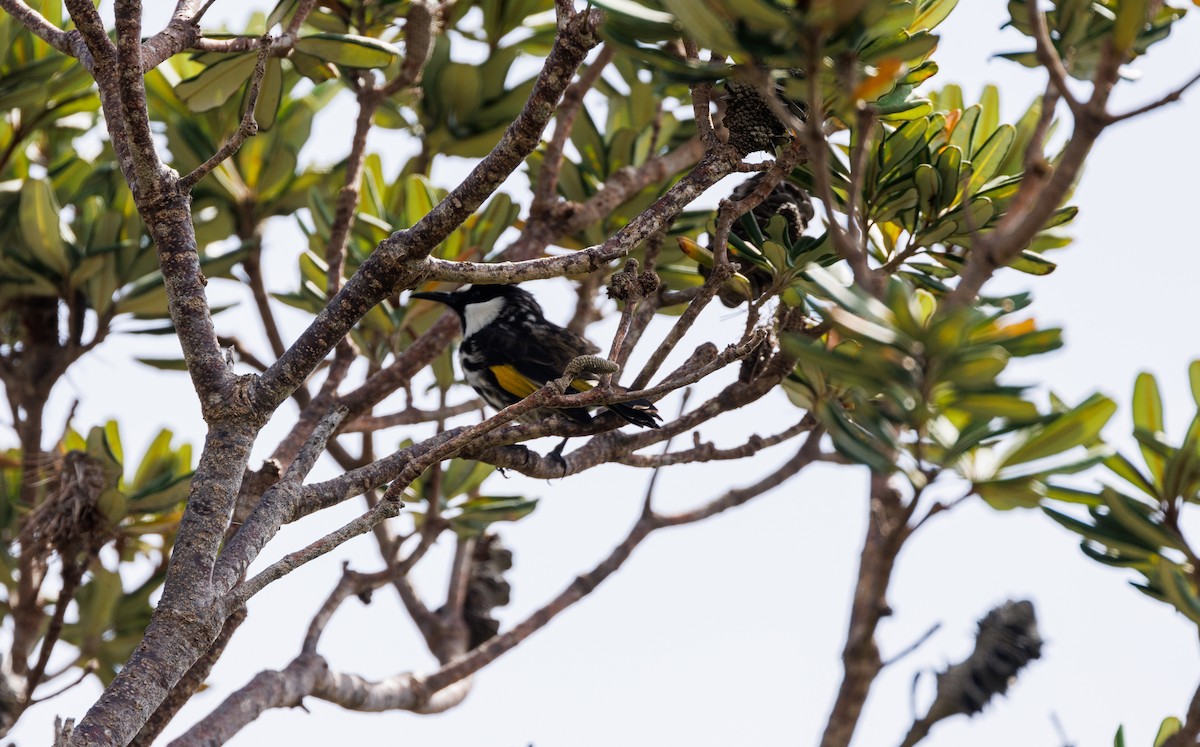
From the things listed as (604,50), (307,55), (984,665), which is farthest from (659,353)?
(604,50)

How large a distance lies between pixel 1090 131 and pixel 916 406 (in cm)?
37

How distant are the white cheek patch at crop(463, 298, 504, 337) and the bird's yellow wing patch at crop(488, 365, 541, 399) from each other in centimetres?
26

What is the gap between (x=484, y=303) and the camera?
5105 mm

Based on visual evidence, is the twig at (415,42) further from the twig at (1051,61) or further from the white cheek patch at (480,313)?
the twig at (1051,61)

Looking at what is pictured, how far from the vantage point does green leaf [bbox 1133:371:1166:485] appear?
196 centimetres

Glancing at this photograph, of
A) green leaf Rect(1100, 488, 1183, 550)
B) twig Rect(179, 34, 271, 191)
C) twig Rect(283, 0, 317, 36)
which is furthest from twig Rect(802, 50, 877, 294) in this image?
twig Rect(283, 0, 317, 36)

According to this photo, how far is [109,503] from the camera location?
3857 mm

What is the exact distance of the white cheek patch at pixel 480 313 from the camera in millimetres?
4750

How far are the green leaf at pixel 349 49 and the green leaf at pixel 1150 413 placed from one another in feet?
6.56

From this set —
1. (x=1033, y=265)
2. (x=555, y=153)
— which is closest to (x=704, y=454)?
(x=1033, y=265)

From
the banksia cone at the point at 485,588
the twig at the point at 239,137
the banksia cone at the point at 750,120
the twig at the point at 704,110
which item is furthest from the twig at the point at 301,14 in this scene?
the banksia cone at the point at 485,588

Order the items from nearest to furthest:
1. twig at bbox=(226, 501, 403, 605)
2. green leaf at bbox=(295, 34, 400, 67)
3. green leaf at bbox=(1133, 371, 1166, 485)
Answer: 1. green leaf at bbox=(1133, 371, 1166, 485)
2. twig at bbox=(226, 501, 403, 605)
3. green leaf at bbox=(295, 34, 400, 67)

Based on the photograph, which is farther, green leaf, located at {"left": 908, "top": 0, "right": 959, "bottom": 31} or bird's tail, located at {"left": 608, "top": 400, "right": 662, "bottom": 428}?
bird's tail, located at {"left": 608, "top": 400, "right": 662, "bottom": 428}

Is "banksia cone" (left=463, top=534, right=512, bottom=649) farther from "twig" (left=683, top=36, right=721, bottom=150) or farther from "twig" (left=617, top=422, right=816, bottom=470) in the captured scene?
"twig" (left=683, top=36, right=721, bottom=150)
